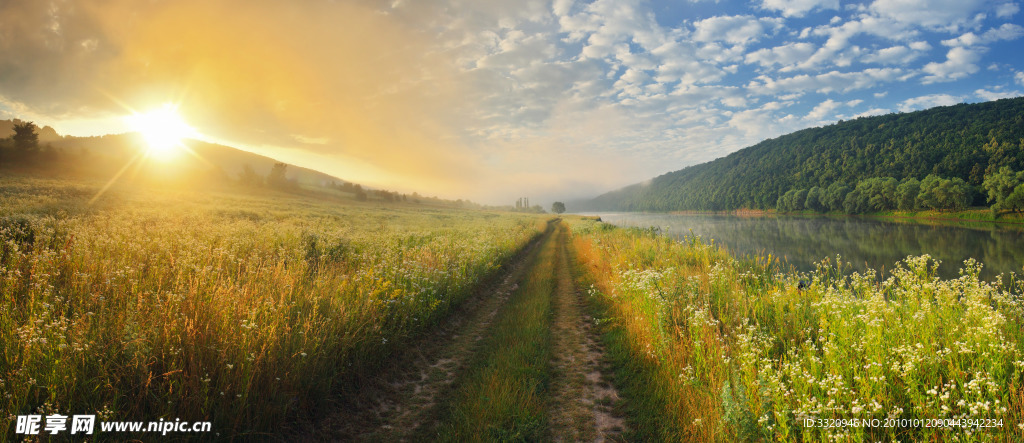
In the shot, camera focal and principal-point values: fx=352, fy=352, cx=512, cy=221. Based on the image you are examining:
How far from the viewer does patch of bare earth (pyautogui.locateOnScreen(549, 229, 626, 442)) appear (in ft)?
15.9

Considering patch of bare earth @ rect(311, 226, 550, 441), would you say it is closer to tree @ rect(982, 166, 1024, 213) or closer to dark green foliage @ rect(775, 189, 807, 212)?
tree @ rect(982, 166, 1024, 213)

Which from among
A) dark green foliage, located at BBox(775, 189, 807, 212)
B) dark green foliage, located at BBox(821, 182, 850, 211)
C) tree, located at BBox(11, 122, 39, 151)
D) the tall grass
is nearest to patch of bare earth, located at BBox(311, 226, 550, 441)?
the tall grass

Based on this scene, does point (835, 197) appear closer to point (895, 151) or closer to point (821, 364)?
point (895, 151)

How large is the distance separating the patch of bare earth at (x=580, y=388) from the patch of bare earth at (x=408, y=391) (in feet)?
6.02

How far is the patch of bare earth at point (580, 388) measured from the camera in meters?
4.85

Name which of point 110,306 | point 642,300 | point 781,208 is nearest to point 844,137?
point 781,208

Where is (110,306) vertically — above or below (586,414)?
above

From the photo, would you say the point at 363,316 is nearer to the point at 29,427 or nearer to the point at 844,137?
the point at 29,427

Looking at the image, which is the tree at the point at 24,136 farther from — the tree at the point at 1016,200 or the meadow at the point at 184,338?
the tree at the point at 1016,200

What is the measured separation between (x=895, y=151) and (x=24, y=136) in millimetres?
195932

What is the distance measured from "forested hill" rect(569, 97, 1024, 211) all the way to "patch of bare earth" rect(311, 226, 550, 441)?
126m

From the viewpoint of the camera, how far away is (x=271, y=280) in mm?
7020

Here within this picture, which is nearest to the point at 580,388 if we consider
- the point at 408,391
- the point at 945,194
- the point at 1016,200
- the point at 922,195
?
the point at 408,391

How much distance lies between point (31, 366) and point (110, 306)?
1.98 meters
